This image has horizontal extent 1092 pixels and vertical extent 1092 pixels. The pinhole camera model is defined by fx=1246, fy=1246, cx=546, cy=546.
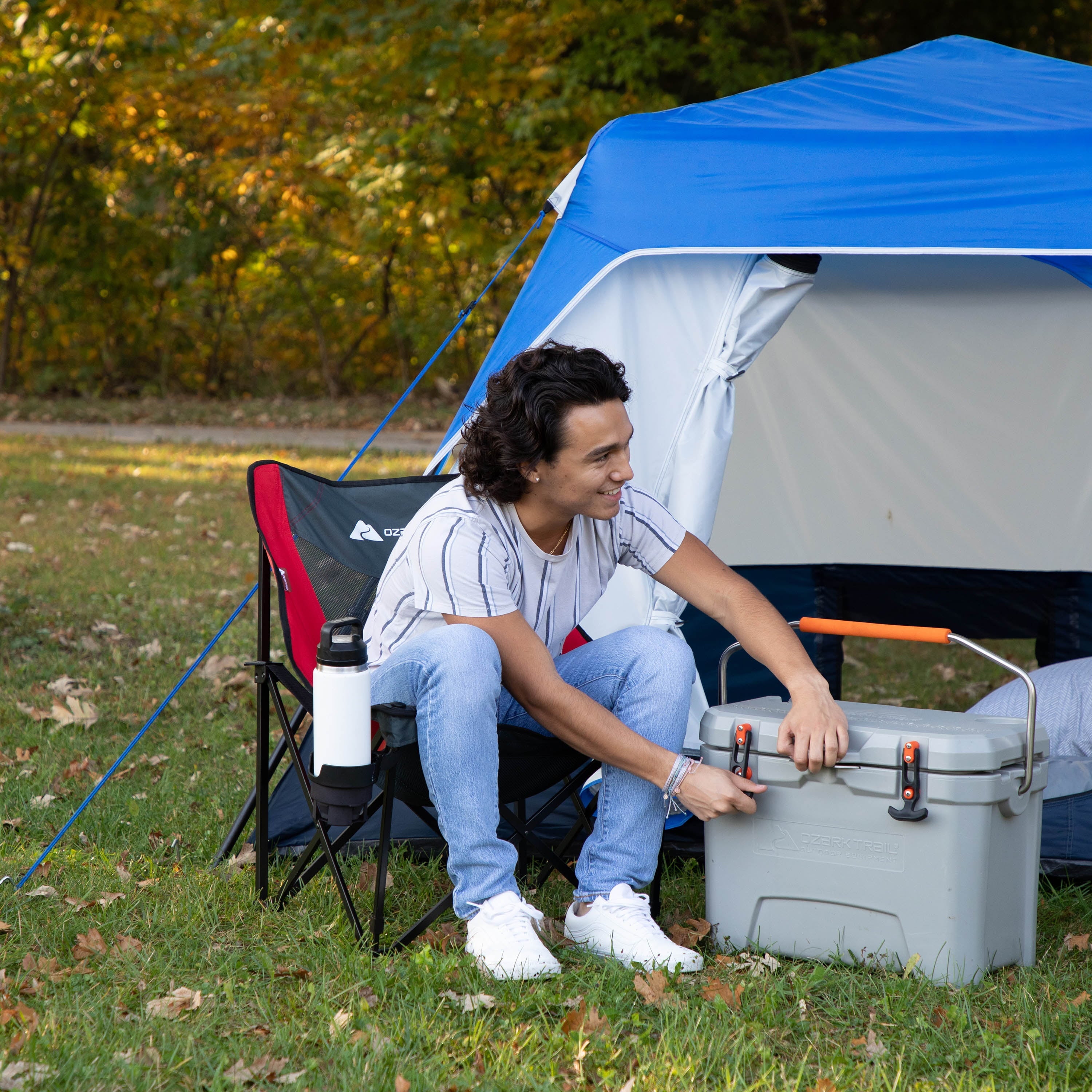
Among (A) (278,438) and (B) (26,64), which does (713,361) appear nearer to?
(A) (278,438)

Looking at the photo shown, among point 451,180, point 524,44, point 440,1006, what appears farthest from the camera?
point 451,180

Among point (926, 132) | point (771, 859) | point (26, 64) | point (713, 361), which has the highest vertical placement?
point (26, 64)

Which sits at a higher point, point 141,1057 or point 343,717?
point 343,717

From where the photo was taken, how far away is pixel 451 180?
28.4ft

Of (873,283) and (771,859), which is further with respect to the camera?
(873,283)

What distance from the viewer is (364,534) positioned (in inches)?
101

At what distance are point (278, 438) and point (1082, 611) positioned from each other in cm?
722

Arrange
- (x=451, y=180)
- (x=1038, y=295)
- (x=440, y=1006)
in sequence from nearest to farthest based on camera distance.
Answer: (x=440, y=1006)
(x=1038, y=295)
(x=451, y=180)

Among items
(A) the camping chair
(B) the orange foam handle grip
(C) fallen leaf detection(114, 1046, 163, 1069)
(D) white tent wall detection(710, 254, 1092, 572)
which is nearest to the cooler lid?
(B) the orange foam handle grip

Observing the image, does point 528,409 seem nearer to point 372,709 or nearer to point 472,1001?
point 372,709

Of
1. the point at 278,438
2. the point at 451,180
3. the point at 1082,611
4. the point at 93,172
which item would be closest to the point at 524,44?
the point at 451,180

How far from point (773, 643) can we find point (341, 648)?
0.74 metres

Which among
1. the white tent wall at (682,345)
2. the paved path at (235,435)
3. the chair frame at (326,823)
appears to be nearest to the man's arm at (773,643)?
the white tent wall at (682,345)

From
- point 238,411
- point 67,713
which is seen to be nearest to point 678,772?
point 67,713
